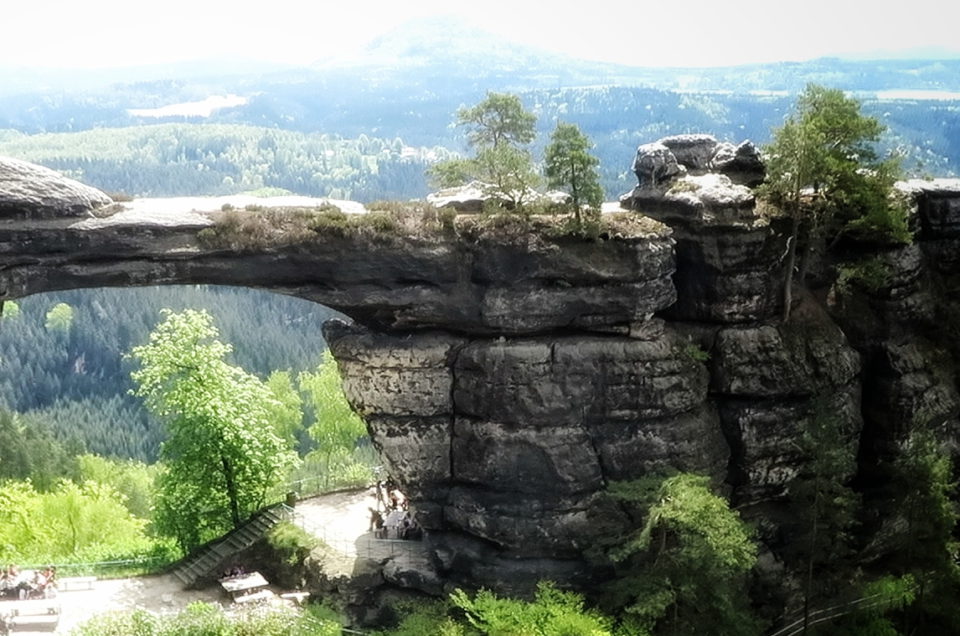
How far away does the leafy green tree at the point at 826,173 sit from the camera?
32531 millimetres

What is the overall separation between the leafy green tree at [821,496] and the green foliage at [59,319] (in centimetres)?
11748

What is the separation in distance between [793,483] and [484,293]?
1233cm

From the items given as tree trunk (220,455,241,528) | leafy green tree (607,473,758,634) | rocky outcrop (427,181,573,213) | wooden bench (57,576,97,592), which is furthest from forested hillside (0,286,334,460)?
leafy green tree (607,473,758,634)

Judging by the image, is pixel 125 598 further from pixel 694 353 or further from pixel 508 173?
pixel 694 353

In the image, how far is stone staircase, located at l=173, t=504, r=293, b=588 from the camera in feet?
119

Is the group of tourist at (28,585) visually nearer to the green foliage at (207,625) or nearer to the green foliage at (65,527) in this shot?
the green foliage at (207,625)

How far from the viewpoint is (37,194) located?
99.7 feet

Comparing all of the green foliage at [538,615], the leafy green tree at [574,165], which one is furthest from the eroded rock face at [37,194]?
the green foliage at [538,615]

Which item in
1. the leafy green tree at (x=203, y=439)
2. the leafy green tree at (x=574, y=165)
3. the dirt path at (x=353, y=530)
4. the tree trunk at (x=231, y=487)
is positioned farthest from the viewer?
the tree trunk at (x=231, y=487)

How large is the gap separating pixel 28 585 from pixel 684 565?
75.0 feet

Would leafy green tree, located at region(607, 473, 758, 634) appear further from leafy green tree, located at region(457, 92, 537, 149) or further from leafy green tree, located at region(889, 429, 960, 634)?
leafy green tree, located at region(457, 92, 537, 149)

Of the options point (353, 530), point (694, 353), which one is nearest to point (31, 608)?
point (353, 530)

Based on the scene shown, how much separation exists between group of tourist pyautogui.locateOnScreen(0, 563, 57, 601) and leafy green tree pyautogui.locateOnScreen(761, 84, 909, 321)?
93.0 feet

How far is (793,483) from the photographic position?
3219 cm
